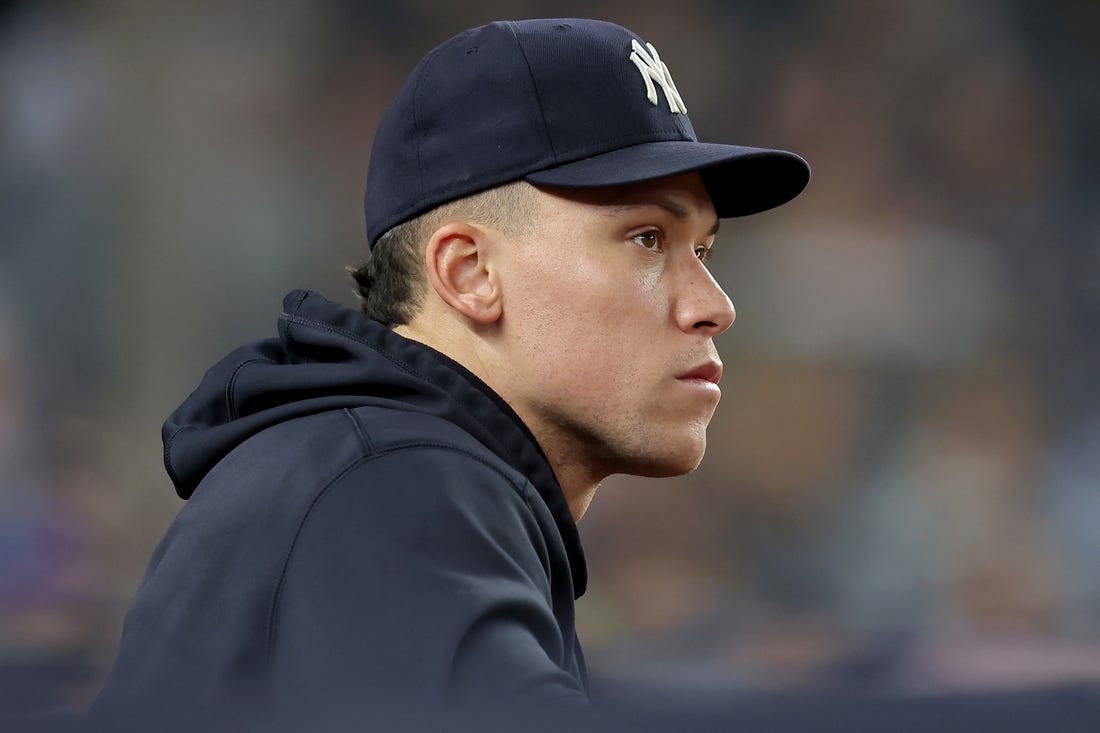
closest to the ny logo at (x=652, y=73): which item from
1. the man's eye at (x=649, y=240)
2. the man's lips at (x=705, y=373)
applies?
the man's eye at (x=649, y=240)

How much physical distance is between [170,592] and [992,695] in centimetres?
A: 69

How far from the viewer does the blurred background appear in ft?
11.9

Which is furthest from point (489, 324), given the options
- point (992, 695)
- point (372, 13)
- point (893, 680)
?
point (372, 13)

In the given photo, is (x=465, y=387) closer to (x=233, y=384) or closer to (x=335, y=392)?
(x=335, y=392)

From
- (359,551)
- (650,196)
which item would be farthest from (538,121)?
(359,551)

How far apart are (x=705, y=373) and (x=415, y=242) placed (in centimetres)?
30

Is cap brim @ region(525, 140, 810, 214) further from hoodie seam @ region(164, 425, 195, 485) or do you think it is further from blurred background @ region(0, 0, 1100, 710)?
blurred background @ region(0, 0, 1100, 710)

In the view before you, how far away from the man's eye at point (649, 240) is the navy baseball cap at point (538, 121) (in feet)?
0.24

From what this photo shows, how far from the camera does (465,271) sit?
3.87 feet

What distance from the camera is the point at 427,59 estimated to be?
120 cm

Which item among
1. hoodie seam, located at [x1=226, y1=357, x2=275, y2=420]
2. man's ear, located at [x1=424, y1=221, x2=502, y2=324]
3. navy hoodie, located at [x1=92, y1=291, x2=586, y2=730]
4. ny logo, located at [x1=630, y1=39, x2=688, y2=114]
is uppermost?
ny logo, located at [x1=630, y1=39, x2=688, y2=114]

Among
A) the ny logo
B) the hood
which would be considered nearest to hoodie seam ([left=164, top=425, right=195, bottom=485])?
the hood

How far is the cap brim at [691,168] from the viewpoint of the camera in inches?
42.7

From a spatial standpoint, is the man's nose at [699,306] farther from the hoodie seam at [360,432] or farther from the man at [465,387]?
the hoodie seam at [360,432]
